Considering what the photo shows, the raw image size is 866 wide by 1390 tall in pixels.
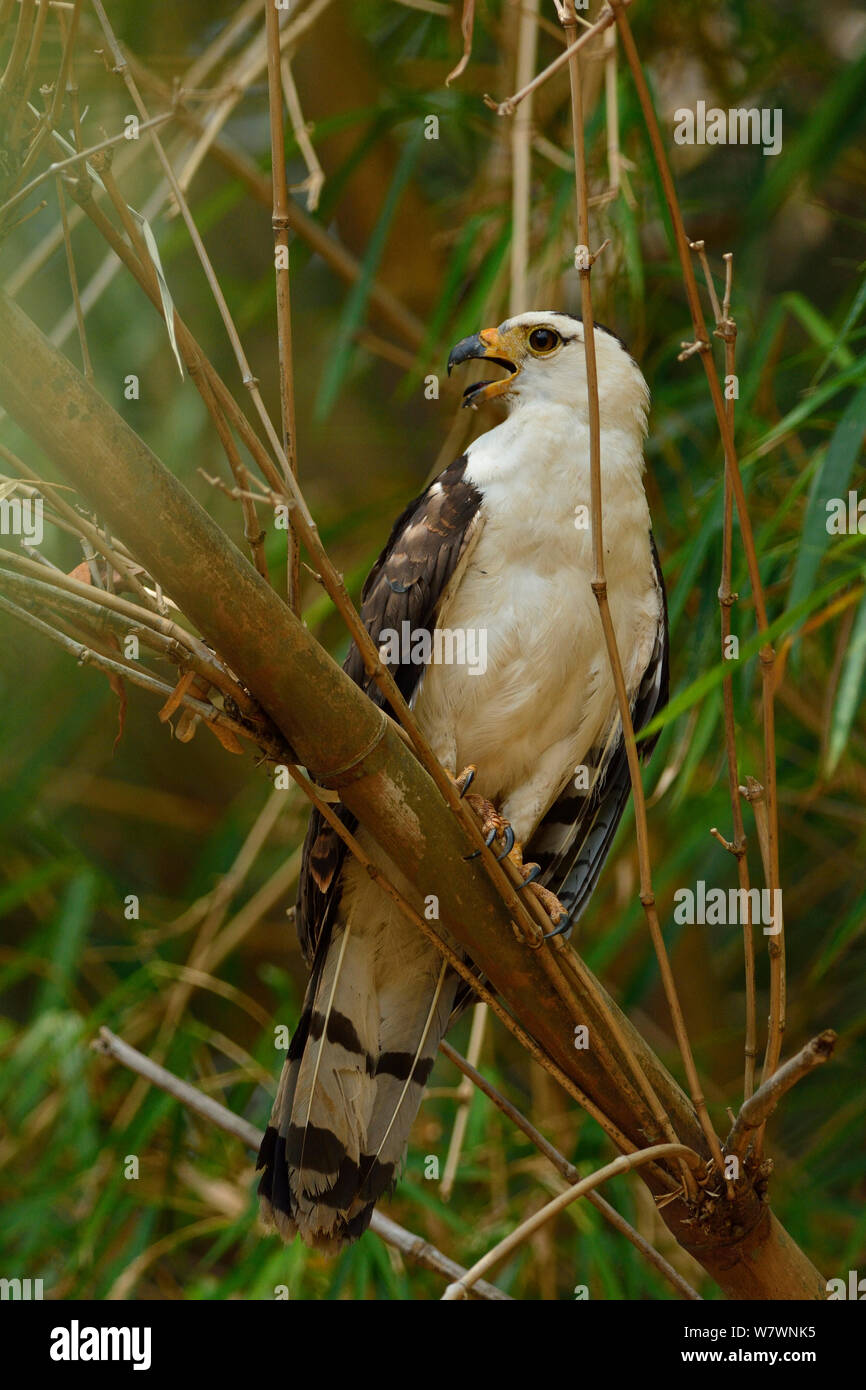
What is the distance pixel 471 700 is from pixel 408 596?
0.24 metres

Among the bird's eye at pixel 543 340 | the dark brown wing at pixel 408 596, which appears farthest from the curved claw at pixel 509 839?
the bird's eye at pixel 543 340

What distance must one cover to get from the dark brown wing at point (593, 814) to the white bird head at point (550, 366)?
29 cm

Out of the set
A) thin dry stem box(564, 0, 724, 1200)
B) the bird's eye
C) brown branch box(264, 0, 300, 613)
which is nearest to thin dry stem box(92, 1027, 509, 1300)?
thin dry stem box(564, 0, 724, 1200)

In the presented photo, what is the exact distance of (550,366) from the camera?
2719 mm

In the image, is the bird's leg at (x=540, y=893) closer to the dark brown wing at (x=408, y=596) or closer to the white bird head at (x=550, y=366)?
the dark brown wing at (x=408, y=596)

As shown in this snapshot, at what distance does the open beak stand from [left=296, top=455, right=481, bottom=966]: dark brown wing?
279 mm

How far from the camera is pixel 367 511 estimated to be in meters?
3.89

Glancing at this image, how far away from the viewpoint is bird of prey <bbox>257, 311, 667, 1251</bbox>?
7.75 ft

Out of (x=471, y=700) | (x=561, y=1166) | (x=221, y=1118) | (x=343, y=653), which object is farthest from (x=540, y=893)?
(x=343, y=653)

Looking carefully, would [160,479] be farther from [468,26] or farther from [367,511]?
[367,511]

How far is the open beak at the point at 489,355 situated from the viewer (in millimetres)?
2719

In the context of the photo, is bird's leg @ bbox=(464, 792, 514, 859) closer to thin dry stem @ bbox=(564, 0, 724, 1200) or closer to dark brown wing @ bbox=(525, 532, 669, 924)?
dark brown wing @ bbox=(525, 532, 669, 924)
